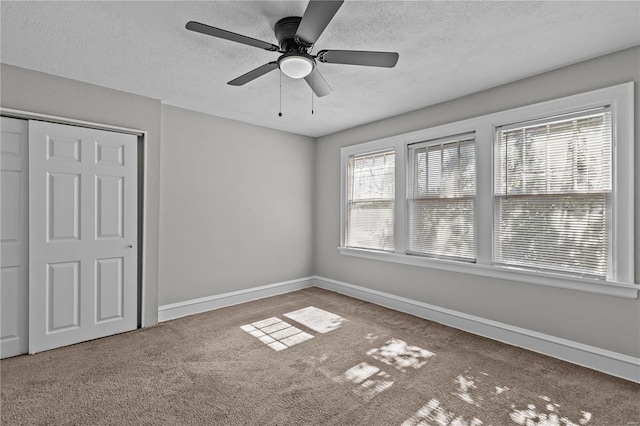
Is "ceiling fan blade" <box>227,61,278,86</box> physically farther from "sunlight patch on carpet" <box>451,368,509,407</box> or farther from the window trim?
"sunlight patch on carpet" <box>451,368,509,407</box>

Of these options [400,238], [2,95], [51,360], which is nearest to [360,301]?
[400,238]

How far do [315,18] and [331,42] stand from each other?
0.77m

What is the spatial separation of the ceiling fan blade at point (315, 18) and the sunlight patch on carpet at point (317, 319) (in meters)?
2.93

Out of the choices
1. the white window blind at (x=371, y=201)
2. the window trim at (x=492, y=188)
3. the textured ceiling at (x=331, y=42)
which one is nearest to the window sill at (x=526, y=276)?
A: the window trim at (x=492, y=188)

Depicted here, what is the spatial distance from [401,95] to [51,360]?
174 inches

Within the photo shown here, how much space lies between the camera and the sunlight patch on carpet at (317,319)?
3.69 meters

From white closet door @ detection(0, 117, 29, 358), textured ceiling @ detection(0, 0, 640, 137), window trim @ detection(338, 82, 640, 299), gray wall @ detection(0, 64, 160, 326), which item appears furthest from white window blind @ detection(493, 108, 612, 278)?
white closet door @ detection(0, 117, 29, 358)

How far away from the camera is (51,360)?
2.85 m

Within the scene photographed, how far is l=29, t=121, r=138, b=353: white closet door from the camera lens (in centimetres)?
302

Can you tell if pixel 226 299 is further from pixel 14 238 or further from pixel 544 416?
pixel 544 416

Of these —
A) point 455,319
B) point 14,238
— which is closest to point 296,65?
point 14,238

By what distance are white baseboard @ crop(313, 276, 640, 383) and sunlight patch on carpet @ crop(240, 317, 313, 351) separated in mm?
1459

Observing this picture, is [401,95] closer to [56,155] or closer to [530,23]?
[530,23]

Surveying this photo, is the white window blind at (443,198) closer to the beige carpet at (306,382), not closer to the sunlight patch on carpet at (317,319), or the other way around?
the beige carpet at (306,382)
